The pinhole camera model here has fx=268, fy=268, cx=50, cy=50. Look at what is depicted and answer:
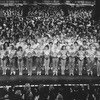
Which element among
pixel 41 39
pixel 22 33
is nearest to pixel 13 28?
pixel 22 33

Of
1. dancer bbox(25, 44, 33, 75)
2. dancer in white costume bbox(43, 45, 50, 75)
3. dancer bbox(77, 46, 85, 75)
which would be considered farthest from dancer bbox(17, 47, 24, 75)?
dancer bbox(77, 46, 85, 75)

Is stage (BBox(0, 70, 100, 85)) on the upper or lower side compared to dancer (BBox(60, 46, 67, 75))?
lower

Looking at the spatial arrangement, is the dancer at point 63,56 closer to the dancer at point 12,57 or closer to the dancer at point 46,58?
the dancer at point 46,58

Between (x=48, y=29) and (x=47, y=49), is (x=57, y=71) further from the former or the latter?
(x=48, y=29)

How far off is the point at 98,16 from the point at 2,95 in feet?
45.9

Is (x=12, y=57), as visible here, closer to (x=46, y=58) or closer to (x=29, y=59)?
(x=29, y=59)

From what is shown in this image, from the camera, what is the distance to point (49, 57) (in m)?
13.6

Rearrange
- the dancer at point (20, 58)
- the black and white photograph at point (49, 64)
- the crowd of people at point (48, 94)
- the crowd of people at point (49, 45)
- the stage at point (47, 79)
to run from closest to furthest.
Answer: the crowd of people at point (48, 94)
the black and white photograph at point (49, 64)
the stage at point (47, 79)
the dancer at point (20, 58)
the crowd of people at point (49, 45)

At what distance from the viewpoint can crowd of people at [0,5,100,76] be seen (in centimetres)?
1349

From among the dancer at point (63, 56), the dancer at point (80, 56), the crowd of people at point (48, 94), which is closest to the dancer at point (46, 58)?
the dancer at point (63, 56)

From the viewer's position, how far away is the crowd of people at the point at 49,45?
13.5 meters

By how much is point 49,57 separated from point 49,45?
76cm

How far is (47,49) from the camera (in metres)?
13.5

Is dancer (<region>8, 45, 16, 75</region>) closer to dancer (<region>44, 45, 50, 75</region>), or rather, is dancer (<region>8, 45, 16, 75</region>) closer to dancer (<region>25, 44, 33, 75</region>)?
dancer (<region>25, 44, 33, 75</region>)
